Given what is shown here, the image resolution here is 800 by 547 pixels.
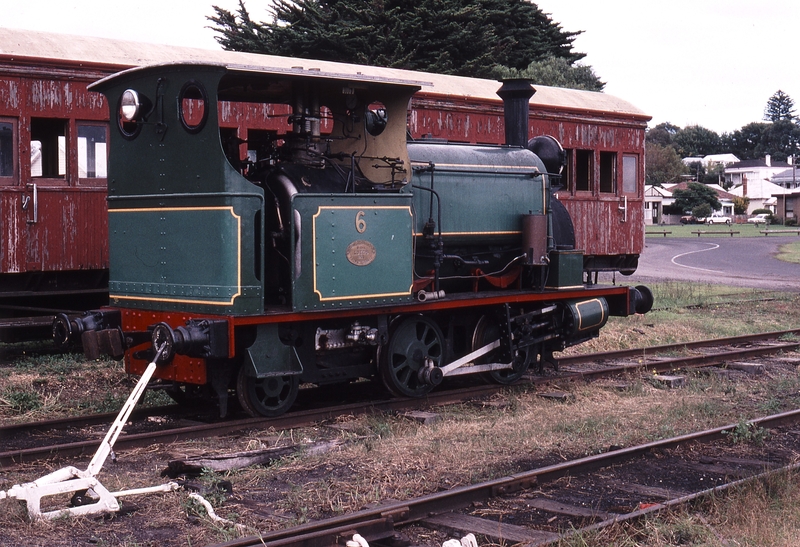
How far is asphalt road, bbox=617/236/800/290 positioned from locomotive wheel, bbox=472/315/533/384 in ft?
50.2

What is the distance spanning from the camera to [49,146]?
1116cm

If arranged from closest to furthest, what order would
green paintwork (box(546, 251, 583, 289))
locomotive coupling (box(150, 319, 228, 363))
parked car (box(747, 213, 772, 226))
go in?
locomotive coupling (box(150, 319, 228, 363)) < green paintwork (box(546, 251, 583, 289)) < parked car (box(747, 213, 772, 226))

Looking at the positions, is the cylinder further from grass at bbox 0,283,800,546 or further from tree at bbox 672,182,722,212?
tree at bbox 672,182,722,212

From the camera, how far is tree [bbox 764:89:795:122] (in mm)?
134125

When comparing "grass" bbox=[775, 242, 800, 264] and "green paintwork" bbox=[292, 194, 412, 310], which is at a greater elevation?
"green paintwork" bbox=[292, 194, 412, 310]

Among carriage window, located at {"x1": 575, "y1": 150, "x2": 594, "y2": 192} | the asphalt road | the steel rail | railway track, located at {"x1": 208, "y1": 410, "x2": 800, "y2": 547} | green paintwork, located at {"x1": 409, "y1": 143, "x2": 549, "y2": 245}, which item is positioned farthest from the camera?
the asphalt road

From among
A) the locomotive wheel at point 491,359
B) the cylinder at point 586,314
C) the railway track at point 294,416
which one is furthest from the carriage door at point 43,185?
the cylinder at point 586,314

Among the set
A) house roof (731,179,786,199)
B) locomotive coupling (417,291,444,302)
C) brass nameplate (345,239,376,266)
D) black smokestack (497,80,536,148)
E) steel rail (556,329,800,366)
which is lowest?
steel rail (556,329,800,366)

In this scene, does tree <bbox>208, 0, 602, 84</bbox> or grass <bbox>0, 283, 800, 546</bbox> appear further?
tree <bbox>208, 0, 602, 84</bbox>

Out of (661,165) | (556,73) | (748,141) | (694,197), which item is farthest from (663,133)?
(556,73)

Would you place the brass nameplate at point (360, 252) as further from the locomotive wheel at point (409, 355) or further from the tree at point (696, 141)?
the tree at point (696, 141)

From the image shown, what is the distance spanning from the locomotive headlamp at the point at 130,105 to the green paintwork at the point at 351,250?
5.07 feet

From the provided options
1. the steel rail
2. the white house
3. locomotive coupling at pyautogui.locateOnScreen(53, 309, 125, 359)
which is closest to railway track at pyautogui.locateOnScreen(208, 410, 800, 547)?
locomotive coupling at pyautogui.locateOnScreen(53, 309, 125, 359)

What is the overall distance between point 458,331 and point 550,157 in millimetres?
2403
